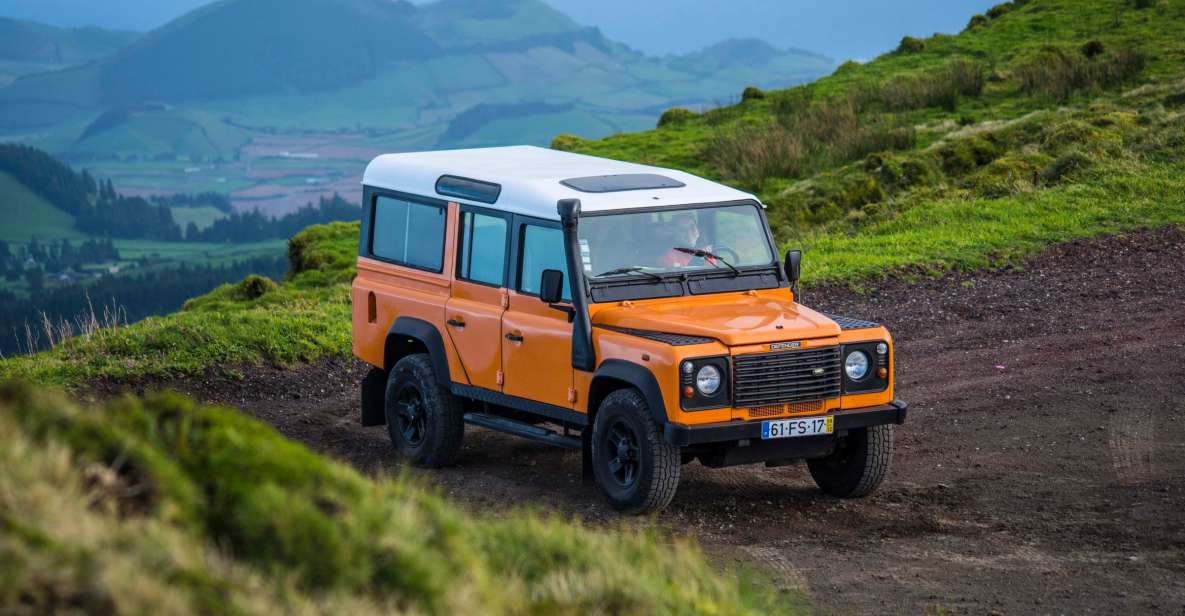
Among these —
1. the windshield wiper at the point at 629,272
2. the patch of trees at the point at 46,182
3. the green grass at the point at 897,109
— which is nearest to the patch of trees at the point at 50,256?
the patch of trees at the point at 46,182

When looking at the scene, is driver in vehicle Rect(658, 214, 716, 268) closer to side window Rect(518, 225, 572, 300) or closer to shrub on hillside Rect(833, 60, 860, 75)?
side window Rect(518, 225, 572, 300)

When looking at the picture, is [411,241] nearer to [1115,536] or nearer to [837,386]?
[837,386]

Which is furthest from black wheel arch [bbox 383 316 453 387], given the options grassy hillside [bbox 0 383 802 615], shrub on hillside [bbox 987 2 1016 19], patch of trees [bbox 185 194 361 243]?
patch of trees [bbox 185 194 361 243]

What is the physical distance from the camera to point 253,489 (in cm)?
534

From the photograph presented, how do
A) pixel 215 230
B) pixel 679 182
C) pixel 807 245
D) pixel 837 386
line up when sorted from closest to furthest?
pixel 837 386 < pixel 679 182 < pixel 807 245 < pixel 215 230

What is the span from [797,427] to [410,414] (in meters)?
3.65

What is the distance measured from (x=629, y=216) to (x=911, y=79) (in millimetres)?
24318

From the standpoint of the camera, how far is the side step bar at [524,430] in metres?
10.5

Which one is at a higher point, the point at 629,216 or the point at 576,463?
the point at 629,216

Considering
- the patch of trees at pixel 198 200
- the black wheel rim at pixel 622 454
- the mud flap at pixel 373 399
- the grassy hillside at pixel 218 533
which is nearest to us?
the grassy hillside at pixel 218 533

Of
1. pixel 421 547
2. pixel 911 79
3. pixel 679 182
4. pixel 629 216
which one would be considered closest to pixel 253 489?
pixel 421 547

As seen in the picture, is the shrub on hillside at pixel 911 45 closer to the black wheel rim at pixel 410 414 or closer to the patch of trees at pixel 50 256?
the black wheel rim at pixel 410 414

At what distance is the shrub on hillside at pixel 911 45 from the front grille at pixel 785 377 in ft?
108

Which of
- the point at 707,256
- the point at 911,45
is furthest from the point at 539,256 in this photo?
the point at 911,45
